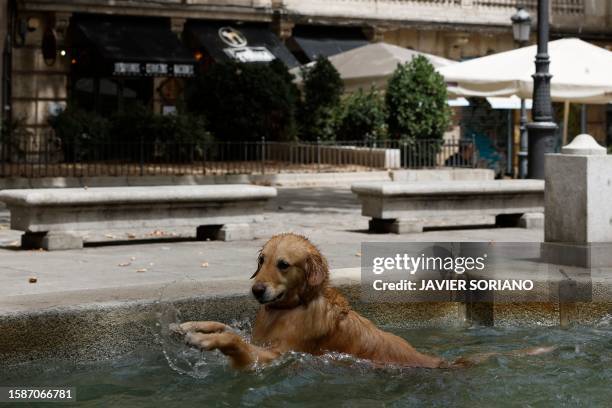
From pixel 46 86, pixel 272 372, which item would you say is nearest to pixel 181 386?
pixel 272 372

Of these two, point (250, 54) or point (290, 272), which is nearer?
point (290, 272)

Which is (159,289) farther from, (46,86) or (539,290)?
(46,86)

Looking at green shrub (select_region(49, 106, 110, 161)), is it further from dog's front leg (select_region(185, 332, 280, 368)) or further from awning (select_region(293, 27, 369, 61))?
→ dog's front leg (select_region(185, 332, 280, 368))

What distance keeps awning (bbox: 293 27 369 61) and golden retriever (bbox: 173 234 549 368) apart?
2770 centimetres

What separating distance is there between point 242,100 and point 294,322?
854 inches

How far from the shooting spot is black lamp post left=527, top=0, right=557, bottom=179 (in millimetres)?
17750

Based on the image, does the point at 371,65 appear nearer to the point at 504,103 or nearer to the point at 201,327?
the point at 504,103

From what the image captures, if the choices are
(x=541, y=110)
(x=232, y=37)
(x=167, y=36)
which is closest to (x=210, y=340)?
(x=541, y=110)

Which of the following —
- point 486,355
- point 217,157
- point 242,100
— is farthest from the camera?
point 242,100

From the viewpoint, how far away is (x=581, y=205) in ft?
31.8

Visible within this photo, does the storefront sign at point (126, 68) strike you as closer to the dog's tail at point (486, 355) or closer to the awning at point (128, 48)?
the awning at point (128, 48)

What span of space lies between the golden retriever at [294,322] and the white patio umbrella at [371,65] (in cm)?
2147

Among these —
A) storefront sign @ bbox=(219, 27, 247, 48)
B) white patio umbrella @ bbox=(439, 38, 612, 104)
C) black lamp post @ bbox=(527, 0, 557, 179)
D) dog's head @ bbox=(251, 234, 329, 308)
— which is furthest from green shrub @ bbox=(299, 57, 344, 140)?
dog's head @ bbox=(251, 234, 329, 308)

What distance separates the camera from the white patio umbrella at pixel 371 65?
27.6m
